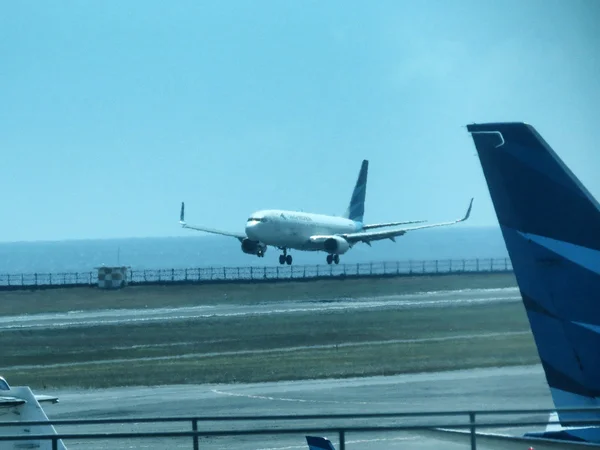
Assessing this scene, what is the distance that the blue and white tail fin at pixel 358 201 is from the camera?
106688 mm

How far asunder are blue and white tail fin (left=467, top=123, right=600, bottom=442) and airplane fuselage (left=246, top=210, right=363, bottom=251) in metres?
70.9

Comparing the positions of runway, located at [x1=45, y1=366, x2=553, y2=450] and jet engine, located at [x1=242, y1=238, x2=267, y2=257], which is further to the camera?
jet engine, located at [x1=242, y1=238, x2=267, y2=257]

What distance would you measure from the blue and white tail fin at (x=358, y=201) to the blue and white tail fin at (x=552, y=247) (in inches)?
A: 3668

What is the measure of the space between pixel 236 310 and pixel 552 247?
174ft

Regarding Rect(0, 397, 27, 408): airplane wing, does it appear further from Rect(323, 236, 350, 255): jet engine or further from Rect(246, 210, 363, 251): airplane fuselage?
Rect(323, 236, 350, 255): jet engine

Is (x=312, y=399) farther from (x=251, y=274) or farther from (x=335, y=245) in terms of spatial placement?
(x=251, y=274)

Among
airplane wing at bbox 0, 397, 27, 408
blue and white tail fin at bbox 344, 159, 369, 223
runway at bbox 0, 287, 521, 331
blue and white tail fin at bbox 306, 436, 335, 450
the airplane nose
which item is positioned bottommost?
blue and white tail fin at bbox 306, 436, 335, 450

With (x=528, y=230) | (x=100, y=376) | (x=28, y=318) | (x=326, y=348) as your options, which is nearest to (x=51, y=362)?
(x=100, y=376)

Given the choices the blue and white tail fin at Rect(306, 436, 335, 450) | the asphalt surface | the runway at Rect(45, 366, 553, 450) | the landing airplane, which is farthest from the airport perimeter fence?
the blue and white tail fin at Rect(306, 436, 335, 450)

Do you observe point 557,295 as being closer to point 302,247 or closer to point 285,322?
point 285,322

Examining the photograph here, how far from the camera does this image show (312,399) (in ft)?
91.2

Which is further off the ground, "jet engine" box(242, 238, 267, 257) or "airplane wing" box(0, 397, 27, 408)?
"jet engine" box(242, 238, 267, 257)

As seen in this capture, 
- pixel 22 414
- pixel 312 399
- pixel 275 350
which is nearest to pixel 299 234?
pixel 275 350

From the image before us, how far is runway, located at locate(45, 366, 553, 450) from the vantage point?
23.4m
